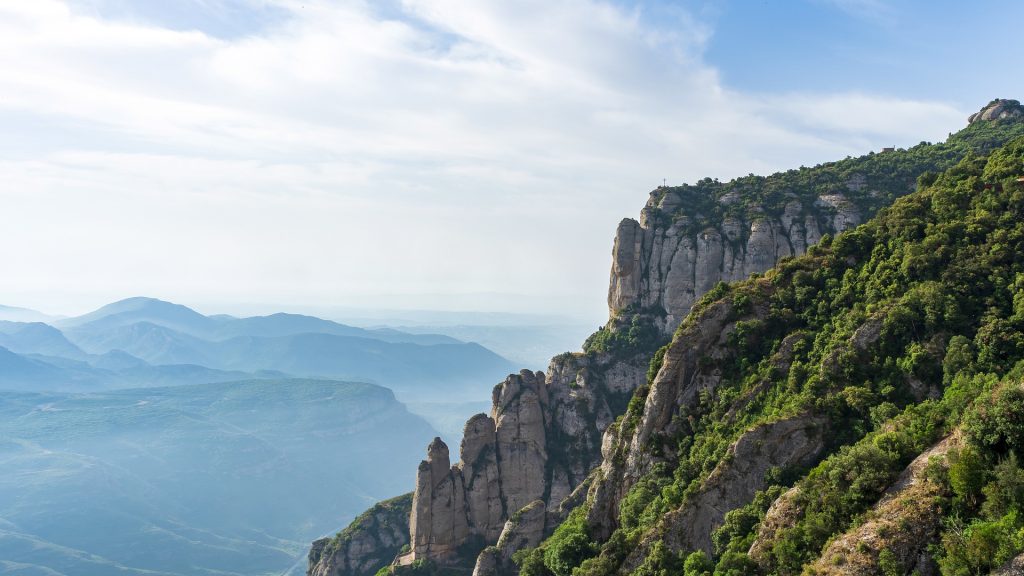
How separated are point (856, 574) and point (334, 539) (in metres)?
101

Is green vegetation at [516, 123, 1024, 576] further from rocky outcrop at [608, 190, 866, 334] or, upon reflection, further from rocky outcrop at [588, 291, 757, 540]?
rocky outcrop at [608, 190, 866, 334]

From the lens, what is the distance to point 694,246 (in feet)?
377

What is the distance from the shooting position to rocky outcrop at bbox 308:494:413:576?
4441 inches

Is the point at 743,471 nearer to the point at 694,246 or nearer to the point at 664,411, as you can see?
the point at 664,411

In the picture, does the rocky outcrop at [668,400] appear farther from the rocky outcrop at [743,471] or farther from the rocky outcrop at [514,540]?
the rocky outcrop at [514,540]

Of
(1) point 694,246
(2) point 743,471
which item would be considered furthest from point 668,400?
(1) point 694,246

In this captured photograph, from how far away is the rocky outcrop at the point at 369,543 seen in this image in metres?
113

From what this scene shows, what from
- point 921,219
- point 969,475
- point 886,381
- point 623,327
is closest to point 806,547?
point 969,475

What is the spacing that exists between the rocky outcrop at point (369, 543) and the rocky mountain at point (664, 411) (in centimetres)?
37

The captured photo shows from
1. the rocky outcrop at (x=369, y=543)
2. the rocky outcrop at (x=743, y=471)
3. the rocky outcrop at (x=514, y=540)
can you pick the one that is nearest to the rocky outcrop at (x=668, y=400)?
the rocky outcrop at (x=743, y=471)

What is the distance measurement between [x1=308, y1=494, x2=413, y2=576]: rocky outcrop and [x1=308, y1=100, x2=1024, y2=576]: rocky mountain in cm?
37

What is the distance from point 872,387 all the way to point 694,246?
6476 cm

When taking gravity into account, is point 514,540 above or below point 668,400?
below

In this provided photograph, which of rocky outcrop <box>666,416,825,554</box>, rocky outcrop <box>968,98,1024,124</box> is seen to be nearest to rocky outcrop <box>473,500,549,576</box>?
rocky outcrop <box>666,416,825,554</box>
